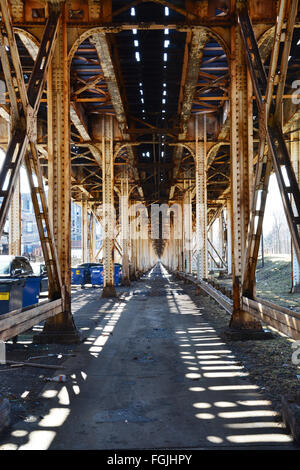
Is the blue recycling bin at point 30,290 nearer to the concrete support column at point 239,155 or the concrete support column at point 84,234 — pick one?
the concrete support column at point 239,155

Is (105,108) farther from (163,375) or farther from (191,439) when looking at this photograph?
(191,439)

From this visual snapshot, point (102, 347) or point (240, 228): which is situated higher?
point (240, 228)

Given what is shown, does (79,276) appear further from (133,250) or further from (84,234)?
(133,250)

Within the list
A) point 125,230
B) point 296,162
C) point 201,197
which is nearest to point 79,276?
point 125,230

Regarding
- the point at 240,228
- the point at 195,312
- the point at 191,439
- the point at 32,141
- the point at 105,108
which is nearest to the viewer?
the point at 191,439

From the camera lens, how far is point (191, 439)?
361 cm

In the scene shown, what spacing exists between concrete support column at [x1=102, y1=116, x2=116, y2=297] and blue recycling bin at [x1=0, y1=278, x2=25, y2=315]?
953 centimetres

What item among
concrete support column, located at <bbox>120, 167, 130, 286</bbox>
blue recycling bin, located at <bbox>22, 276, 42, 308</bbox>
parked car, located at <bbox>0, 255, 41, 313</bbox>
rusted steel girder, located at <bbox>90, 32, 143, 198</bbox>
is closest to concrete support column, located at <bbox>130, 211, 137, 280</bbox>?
concrete support column, located at <bbox>120, 167, 130, 286</bbox>

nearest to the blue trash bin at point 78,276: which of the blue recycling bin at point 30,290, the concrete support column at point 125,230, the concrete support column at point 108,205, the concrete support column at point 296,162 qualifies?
the concrete support column at point 125,230

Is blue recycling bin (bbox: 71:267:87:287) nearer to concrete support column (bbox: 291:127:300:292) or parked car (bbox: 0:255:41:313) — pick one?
parked car (bbox: 0:255:41:313)

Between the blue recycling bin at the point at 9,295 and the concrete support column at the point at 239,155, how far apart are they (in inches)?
182

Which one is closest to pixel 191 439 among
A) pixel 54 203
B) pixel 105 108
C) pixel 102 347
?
pixel 102 347

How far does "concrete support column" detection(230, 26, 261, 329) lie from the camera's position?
8.27 meters

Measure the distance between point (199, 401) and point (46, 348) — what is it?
398 cm
